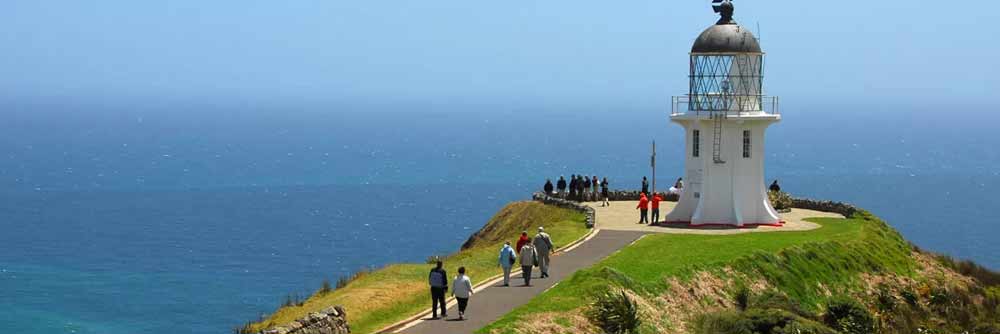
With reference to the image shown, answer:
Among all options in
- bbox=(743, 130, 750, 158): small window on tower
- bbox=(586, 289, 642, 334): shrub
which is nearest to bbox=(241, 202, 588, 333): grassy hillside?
bbox=(586, 289, 642, 334): shrub

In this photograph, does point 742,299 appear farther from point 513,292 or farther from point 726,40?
point 726,40

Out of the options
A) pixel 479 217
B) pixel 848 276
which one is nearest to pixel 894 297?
Answer: pixel 848 276

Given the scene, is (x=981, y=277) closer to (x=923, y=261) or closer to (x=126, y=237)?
(x=923, y=261)

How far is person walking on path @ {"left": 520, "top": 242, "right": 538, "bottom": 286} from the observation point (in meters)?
35.6

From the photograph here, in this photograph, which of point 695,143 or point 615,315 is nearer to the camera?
point 615,315

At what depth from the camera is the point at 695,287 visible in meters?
38.7

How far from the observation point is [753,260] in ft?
138

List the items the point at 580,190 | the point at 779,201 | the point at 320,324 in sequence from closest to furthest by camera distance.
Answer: the point at 320,324 < the point at 779,201 < the point at 580,190

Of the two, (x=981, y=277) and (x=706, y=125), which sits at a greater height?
(x=706, y=125)

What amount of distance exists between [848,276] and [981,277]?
26.7ft

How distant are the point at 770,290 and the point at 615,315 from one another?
358 inches

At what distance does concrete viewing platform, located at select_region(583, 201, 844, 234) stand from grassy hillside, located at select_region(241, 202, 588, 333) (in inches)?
43.5

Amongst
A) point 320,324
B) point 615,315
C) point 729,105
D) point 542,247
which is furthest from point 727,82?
point 320,324

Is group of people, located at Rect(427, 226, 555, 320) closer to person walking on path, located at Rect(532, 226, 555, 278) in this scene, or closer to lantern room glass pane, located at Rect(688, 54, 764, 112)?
person walking on path, located at Rect(532, 226, 555, 278)
